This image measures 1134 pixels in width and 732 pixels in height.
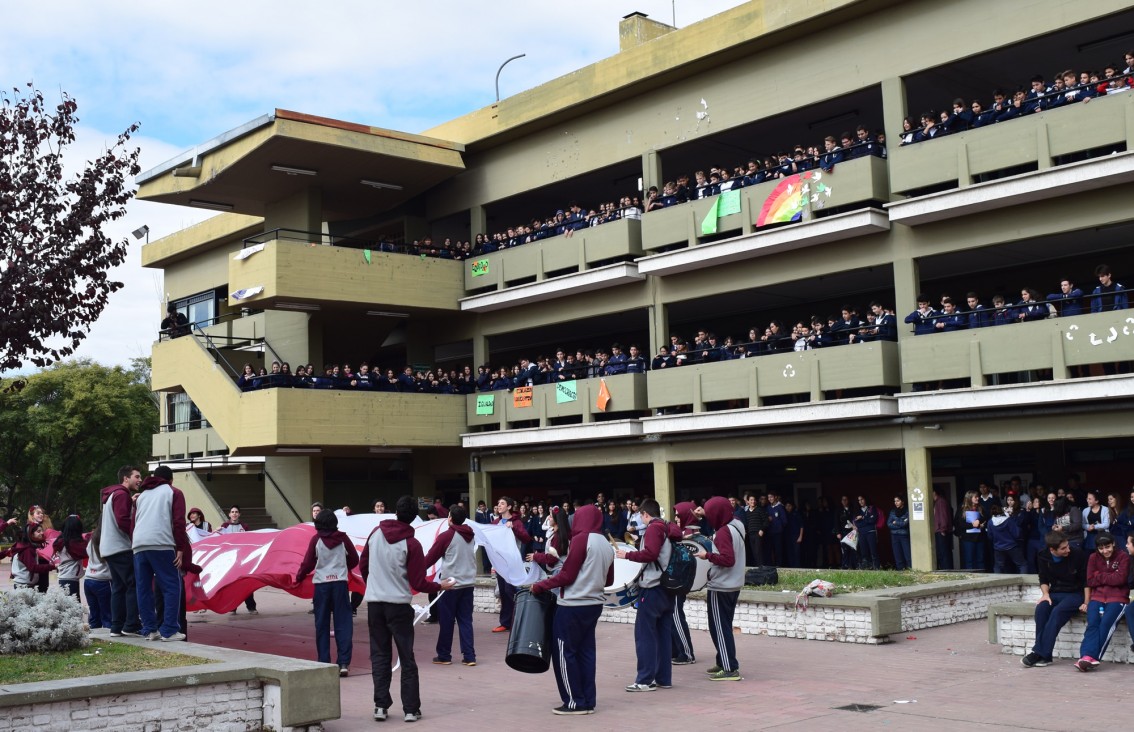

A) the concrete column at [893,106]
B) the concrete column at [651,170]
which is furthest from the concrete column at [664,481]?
the concrete column at [893,106]

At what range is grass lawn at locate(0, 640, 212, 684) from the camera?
9.78 meters

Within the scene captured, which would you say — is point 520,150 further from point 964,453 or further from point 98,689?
point 98,689

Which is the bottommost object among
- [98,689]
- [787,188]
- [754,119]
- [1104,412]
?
[98,689]

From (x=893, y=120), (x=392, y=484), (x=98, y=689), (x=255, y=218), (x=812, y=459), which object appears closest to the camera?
(x=98, y=689)

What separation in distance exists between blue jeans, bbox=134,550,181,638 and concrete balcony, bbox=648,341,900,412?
14.1 meters

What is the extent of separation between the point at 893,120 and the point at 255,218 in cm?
2318

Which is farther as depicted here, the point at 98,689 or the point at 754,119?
the point at 754,119

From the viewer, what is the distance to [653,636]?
12.0m

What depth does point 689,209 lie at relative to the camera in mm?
25344

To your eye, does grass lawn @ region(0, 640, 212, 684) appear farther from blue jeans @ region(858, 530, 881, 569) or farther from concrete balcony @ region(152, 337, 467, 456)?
concrete balcony @ region(152, 337, 467, 456)

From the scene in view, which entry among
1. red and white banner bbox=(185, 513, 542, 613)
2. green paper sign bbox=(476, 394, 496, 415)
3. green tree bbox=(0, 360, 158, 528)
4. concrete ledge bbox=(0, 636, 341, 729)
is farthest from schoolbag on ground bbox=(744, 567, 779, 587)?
green tree bbox=(0, 360, 158, 528)

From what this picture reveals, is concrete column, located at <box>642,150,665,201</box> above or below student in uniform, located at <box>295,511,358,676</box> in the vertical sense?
above

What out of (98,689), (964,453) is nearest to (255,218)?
(964,453)

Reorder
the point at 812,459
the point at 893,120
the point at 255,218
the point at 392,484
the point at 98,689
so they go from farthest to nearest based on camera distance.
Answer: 1. the point at 255,218
2. the point at 392,484
3. the point at 812,459
4. the point at 893,120
5. the point at 98,689
